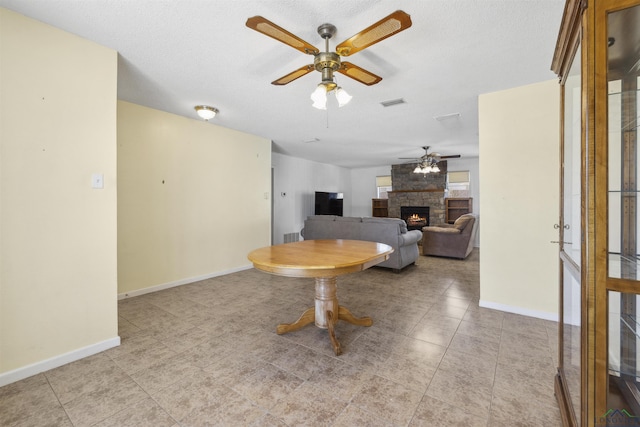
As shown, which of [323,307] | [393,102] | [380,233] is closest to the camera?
[323,307]

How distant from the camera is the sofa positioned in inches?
167

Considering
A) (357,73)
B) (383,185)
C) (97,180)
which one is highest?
(357,73)

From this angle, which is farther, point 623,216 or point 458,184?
point 458,184

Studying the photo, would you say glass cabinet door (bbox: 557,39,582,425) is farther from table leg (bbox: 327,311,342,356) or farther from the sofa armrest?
the sofa armrest

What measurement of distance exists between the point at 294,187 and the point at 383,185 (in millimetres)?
3341

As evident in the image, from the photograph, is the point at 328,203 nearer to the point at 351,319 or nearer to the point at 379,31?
the point at 351,319

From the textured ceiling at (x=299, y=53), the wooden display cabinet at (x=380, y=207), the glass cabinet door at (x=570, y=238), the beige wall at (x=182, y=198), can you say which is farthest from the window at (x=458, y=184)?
the glass cabinet door at (x=570, y=238)

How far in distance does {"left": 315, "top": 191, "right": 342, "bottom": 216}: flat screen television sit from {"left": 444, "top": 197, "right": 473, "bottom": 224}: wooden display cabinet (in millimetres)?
3040

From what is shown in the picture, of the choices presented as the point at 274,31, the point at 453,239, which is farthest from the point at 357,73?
the point at 453,239

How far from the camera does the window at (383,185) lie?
8758 mm

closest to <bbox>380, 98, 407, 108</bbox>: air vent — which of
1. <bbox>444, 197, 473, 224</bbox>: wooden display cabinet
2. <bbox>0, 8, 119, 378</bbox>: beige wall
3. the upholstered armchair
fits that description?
<bbox>0, 8, 119, 378</bbox>: beige wall

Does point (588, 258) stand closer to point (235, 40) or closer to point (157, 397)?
point (157, 397)

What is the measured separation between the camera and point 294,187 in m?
7.07

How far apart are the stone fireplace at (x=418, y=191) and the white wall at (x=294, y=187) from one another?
77.7 inches
